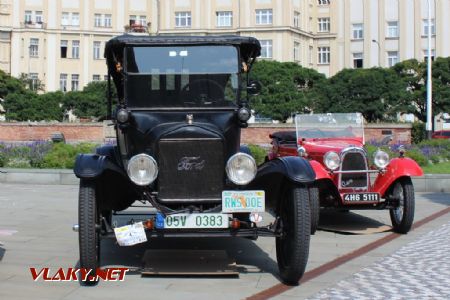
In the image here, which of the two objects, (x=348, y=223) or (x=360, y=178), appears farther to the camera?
(x=348, y=223)

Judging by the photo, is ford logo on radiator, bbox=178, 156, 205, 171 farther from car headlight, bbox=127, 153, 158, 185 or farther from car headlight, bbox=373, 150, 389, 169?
car headlight, bbox=373, 150, 389, 169

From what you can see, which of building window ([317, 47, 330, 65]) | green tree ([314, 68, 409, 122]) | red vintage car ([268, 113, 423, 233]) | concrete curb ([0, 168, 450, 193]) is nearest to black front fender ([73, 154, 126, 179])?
red vintage car ([268, 113, 423, 233])

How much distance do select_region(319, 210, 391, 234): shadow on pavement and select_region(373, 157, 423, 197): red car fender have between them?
0.71m

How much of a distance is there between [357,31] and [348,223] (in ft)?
216

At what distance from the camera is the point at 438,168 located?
21.4m

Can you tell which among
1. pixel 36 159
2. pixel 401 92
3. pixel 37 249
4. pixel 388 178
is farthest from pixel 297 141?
pixel 401 92

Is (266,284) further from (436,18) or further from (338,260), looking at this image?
(436,18)

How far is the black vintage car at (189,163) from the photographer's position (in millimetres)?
6961

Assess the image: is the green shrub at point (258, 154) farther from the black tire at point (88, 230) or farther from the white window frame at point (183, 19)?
the white window frame at point (183, 19)

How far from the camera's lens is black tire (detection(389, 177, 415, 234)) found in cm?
1052

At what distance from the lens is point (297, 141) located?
484 inches

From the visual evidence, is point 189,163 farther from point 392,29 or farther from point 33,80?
point 392,29

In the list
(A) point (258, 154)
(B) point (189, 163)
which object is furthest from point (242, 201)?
(A) point (258, 154)

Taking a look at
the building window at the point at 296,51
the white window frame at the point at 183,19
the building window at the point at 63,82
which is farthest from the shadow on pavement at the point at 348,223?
the building window at the point at 63,82
